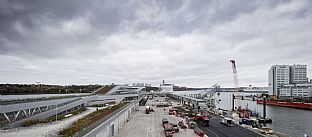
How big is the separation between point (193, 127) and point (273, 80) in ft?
401

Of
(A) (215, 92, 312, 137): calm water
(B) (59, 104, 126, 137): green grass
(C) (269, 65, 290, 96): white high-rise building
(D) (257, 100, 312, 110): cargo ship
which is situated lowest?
(D) (257, 100, 312, 110): cargo ship

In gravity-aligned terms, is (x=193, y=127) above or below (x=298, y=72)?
below

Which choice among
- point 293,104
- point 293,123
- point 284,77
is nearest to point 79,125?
point 293,123

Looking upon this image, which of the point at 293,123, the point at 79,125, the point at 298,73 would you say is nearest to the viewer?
the point at 79,125

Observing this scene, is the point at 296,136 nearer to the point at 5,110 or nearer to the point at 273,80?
the point at 5,110

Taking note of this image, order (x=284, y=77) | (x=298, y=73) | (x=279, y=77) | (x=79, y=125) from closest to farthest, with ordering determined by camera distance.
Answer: (x=79, y=125)
(x=284, y=77)
(x=279, y=77)
(x=298, y=73)

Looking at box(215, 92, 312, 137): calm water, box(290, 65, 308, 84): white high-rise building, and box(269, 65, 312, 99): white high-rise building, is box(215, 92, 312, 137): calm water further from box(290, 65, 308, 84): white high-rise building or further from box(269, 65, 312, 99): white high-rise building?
box(290, 65, 308, 84): white high-rise building

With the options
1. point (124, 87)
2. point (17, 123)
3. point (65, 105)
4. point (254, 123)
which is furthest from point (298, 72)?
point (17, 123)

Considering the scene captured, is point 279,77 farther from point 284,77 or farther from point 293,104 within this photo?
point 293,104

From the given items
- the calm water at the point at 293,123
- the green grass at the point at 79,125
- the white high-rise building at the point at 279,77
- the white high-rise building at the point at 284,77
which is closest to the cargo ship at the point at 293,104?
the calm water at the point at 293,123

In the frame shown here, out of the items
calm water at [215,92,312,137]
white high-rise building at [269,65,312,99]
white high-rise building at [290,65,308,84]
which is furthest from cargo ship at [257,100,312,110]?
white high-rise building at [290,65,308,84]

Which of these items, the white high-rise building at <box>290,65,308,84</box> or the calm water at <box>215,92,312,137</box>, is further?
the white high-rise building at <box>290,65,308,84</box>

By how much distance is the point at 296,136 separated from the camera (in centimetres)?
3369

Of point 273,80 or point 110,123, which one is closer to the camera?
point 110,123
